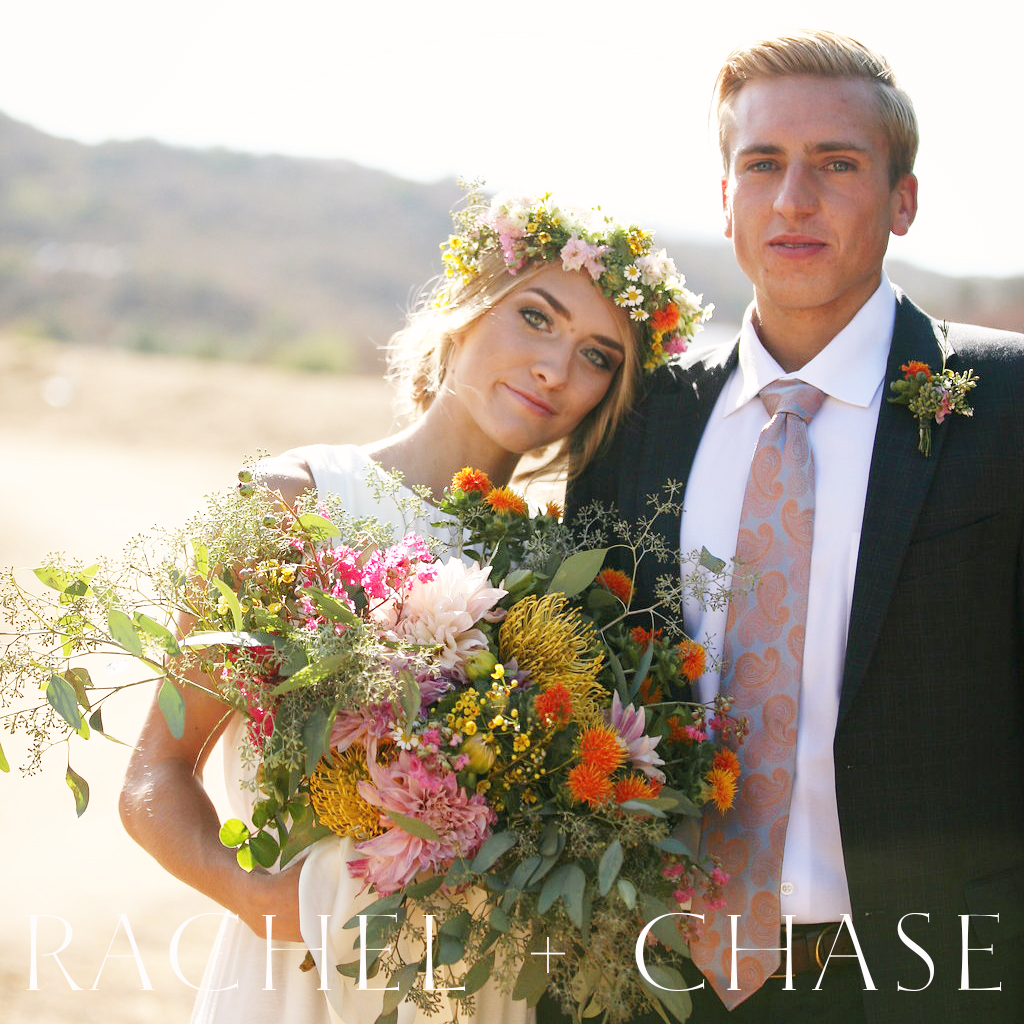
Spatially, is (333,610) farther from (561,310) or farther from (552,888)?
(561,310)

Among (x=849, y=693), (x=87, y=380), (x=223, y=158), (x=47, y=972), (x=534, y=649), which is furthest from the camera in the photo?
(x=223, y=158)

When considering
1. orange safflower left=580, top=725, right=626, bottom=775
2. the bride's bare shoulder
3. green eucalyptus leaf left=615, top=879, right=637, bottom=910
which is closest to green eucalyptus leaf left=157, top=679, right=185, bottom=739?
the bride's bare shoulder

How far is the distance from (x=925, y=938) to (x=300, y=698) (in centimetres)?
150

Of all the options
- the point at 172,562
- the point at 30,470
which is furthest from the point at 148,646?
the point at 30,470

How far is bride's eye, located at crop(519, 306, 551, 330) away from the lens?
318 cm

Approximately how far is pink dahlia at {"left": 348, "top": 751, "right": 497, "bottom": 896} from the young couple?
0.29 metres

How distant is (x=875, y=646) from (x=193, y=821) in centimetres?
156

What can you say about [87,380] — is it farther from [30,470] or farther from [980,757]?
[980,757]

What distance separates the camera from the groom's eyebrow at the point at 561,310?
3152 mm

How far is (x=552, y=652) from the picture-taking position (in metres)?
2.22

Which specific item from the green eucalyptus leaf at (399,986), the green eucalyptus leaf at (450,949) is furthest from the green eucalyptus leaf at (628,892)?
the green eucalyptus leaf at (399,986)

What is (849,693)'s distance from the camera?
255 cm

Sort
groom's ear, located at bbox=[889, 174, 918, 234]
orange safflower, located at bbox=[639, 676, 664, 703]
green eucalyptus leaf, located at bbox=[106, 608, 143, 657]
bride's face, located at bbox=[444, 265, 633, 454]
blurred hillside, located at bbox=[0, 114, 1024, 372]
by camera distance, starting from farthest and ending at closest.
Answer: blurred hillside, located at bbox=[0, 114, 1024, 372] → bride's face, located at bbox=[444, 265, 633, 454] → groom's ear, located at bbox=[889, 174, 918, 234] → orange safflower, located at bbox=[639, 676, 664, 703] → green eucalyptus leaf, located at bbox=[106, 608, 143, 657]

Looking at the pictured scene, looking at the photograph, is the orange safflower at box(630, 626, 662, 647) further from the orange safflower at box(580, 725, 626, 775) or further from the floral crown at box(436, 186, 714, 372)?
the floral crown at box(436, 186, 714, 372)
